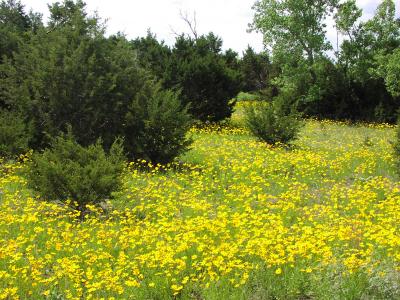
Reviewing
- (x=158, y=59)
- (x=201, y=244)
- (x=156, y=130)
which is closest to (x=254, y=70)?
(x=158, y=59)

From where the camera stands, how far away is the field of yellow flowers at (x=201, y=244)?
5064 mm

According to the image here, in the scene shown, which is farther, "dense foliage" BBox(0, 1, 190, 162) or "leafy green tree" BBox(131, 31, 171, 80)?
"leafy green tree" BBox(131, 31, 171, 80)

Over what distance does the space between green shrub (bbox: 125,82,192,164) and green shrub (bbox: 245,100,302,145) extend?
3.90 meters

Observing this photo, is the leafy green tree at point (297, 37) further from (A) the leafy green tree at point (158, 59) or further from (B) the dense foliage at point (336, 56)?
(A) the leafy green tree at point (158, 59)

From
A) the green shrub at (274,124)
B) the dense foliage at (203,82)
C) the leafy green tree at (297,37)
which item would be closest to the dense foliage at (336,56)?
the leafy green tree at (297,37)

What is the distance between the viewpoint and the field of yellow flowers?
5.06m

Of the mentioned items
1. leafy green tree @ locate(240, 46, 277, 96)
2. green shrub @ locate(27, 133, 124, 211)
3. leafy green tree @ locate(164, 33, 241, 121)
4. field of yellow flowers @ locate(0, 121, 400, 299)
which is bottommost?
field of yellow flowers @ locate(0, 121, 400, 299)

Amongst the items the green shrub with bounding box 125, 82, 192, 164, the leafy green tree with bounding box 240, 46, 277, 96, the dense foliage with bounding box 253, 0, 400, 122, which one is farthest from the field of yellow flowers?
the leafy green tree with bounding box 240, 46, 277, 96

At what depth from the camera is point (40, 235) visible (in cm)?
671

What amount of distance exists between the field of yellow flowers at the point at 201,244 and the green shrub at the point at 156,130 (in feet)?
4.15

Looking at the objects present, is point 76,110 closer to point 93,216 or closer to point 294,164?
point 93,216

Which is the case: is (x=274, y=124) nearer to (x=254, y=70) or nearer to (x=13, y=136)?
(x=13, y=136)

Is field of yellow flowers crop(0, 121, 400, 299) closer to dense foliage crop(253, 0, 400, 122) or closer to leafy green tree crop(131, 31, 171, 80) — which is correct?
leafy green tree crop(131, 31, 171, 80)

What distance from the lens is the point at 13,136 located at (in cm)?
1072
